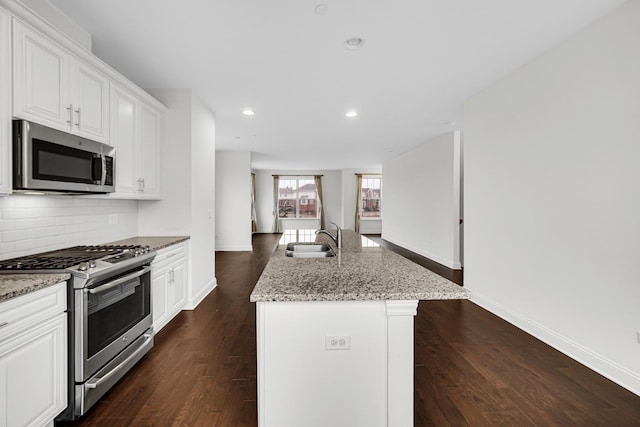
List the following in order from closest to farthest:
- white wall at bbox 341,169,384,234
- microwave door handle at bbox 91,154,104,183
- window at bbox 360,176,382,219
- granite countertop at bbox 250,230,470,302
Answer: granite countertop at bbox 250,230,470,302, microwave door handle at bbox 91,154,104,183, white wall at bbox 341,169,384,234, window at bbox 360,176,382,219

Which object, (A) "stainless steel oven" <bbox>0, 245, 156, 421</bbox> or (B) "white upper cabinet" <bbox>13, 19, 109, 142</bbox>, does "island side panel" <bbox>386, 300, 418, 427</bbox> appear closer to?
(A) "stainless steel oven" <bbox>0, 245, 156, 421</bbox>

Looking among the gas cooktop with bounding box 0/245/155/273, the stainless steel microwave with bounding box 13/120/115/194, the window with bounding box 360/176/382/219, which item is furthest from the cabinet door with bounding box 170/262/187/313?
the window with bounding box 360/176/382/219

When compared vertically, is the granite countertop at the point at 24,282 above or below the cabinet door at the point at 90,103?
below

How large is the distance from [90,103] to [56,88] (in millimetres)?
346

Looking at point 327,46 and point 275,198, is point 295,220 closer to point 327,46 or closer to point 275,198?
point 275,198

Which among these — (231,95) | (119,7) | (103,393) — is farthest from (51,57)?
(103,393)

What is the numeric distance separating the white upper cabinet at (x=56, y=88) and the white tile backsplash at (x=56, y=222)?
24.9 inches

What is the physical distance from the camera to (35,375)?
153cm

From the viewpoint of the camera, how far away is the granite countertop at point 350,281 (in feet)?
4.51

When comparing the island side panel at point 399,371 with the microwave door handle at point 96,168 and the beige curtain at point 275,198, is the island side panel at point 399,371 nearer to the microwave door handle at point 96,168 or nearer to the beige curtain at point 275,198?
the microwave door handle at point 96,168

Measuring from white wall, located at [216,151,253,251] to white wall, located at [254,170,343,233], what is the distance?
3.89m

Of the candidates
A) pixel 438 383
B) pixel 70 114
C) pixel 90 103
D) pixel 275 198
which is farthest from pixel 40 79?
pixel 275 198

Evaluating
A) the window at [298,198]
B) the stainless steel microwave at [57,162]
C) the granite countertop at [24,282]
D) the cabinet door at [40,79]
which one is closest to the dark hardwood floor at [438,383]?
the granite countertop at [24,282]

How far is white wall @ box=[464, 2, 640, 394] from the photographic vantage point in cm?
213
